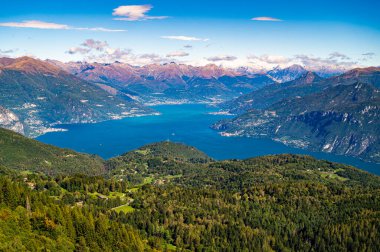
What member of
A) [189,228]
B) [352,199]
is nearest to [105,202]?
[189,228]

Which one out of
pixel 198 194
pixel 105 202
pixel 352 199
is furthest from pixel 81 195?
pixel 352 199

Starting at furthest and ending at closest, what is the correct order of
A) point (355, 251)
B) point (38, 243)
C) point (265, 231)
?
1. point (265, 231)
2. point (355, 251)
3. point (38, 243)

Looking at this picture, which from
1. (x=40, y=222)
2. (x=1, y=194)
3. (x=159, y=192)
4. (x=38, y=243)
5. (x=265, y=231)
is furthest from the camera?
(x=159, y=192)

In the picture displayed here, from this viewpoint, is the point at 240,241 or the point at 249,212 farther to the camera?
the point at 249,212

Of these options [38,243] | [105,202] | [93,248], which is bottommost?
[105,202]

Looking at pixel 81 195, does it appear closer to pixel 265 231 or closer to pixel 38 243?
pixel 265 231

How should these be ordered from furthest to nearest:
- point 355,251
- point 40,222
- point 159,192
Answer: point 159,192 → point 355,251 → point 40,222

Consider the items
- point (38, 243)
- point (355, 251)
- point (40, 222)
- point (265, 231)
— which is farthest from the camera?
point (265, 231)

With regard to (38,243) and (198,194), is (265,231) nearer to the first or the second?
(198,194)

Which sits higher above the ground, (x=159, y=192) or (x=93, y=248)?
(x=93, y=248)
